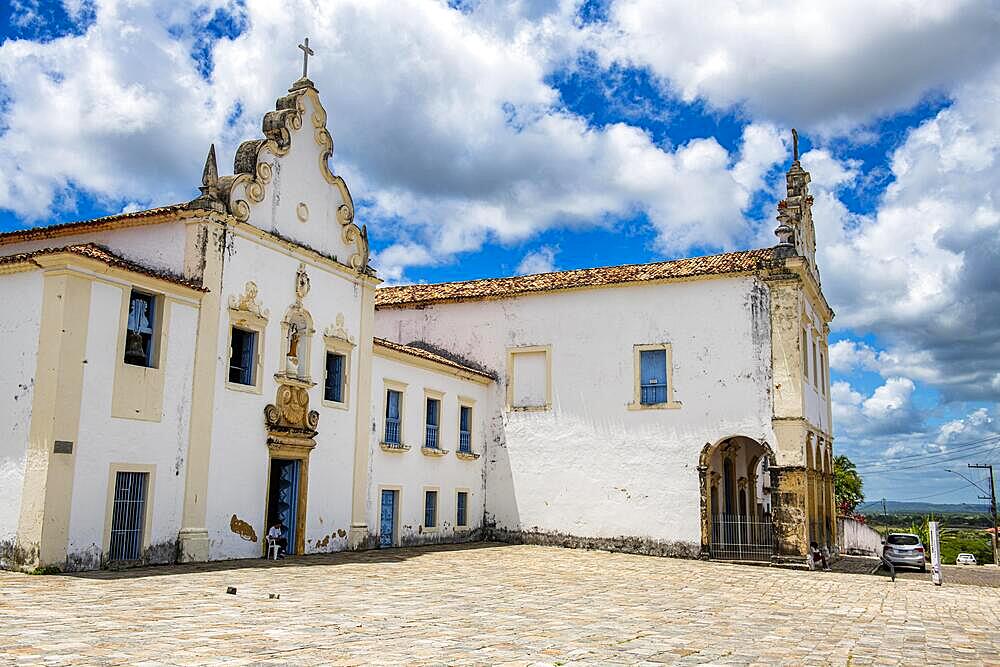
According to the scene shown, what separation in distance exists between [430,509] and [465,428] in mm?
3060

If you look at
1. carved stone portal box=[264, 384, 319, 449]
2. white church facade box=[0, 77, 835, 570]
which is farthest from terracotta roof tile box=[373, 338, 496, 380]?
carved stone portal box=[264, 384, 319, 449]

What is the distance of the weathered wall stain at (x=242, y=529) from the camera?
17.7 metres

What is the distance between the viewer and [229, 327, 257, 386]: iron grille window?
18.4m

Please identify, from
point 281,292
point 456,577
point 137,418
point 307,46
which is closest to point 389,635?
point 456,577

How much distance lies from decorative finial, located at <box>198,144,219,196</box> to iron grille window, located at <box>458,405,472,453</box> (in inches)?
445

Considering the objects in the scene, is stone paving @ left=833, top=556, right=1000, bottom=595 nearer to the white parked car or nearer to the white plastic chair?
the white parked car

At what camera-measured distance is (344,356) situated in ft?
70.3

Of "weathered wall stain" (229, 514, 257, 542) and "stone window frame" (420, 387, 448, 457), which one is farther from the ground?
"stone window frame" (420, 387, 448, 457)

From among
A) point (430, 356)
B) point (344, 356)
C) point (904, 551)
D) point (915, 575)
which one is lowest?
point (915, 575)

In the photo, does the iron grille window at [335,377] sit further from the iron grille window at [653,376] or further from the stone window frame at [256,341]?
the iron grille window at [653,376]

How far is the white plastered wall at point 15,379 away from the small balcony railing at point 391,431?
9.88 metres

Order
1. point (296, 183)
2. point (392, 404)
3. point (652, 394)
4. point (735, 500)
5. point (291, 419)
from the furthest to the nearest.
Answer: point (735, 500) < point (652, 394) < point (392, 404) < point (296, 183) < point (291, 419)

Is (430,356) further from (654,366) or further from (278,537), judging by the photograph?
(278,537)

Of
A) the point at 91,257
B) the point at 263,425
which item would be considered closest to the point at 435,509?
the point at 263,425
